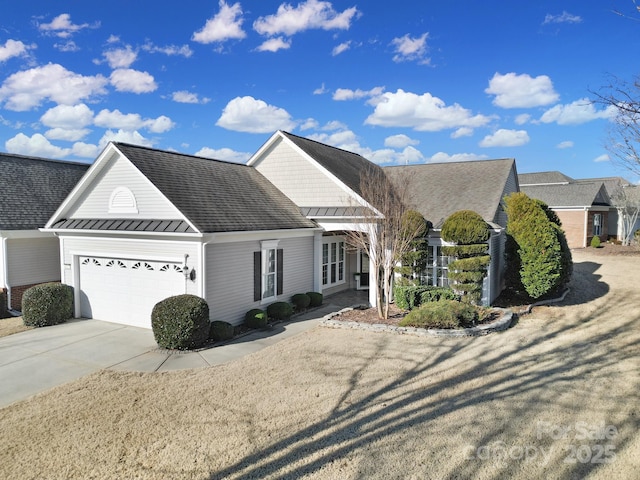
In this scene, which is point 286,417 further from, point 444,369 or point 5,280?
point 5,280

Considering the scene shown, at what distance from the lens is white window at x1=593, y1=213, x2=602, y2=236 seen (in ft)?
109

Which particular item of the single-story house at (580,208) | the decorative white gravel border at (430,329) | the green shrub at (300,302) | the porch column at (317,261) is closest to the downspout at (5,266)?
the green shrub at (300,302)

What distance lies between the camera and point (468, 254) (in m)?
14.0

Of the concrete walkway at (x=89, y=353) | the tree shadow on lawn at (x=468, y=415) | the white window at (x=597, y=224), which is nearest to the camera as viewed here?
the tree shadow on lawn at (x=468, y=415)

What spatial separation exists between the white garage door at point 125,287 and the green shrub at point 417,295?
7.10 meters

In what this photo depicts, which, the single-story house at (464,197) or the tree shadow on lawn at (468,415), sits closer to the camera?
the tree shadow on lawn at (468,415)

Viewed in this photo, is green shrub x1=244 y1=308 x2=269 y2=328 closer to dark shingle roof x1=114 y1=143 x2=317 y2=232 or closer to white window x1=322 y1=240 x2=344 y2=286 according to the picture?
dark shingle roof x1=114 y1=143 x2=317 y2=232

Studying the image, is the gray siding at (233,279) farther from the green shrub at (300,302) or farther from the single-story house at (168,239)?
the green shrub at (300,302)

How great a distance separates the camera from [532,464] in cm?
543

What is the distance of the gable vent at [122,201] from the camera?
508 inches

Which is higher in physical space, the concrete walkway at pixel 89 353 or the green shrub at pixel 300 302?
the green shrub at pixel 300 302

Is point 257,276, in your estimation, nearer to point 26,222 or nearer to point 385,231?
point 385,231

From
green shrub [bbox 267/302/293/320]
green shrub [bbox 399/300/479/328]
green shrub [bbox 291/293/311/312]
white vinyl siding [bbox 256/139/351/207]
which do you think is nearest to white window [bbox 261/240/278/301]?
green shrub [bbox 267/302/293/320]

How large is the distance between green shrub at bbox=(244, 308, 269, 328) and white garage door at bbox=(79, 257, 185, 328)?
214 centimetres
